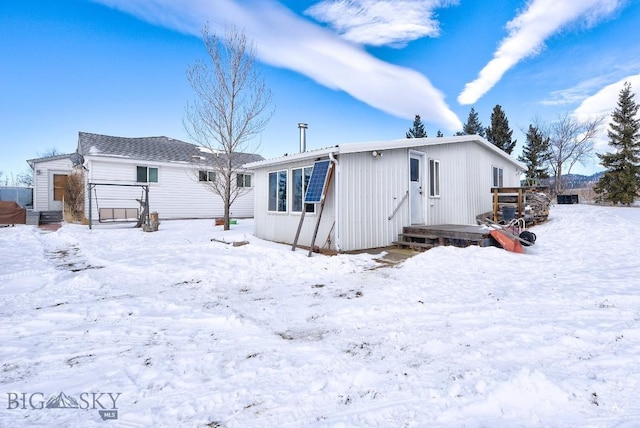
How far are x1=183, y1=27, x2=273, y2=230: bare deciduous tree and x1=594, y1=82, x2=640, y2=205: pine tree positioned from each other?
25.4 m

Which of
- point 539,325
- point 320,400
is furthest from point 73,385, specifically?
point 539,325

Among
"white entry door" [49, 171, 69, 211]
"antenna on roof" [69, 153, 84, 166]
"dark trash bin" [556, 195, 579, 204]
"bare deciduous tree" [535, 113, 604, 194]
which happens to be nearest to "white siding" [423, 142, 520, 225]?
"dark trash bin" [556, 195, 579, 204]

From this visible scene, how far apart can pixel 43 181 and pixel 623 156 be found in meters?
38.7

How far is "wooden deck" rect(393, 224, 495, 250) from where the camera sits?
7.15 metres

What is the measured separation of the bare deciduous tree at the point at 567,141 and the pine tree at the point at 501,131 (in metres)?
2.65

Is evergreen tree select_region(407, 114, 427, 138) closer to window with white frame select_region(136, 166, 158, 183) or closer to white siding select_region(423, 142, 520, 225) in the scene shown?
white siding select_region(423, 142, 520, 225)

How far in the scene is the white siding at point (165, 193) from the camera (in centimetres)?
1477

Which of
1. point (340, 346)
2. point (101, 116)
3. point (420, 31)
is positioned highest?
point (420, 31)

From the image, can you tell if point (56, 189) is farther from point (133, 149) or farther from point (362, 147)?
point (362, 147)

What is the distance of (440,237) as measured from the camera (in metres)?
7.73

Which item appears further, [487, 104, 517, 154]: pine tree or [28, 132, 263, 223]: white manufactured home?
[487, 104, 517, 154]: pine tree

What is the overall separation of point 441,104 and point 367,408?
74.2 feet

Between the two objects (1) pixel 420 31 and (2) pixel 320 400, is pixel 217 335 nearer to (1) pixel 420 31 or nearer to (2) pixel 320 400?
(2) pixel 320 400

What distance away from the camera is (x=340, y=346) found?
2.69 metres
